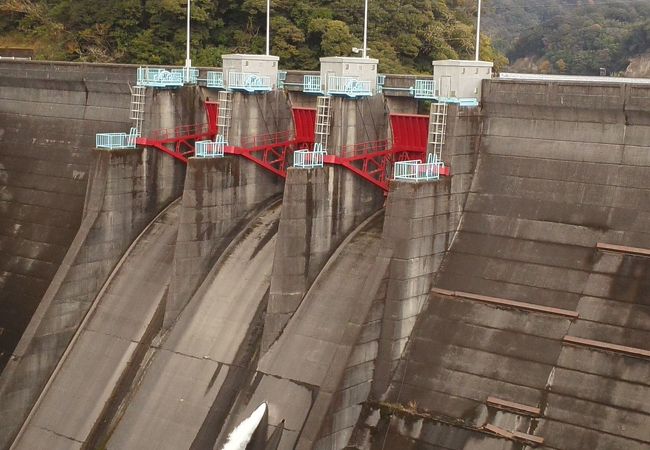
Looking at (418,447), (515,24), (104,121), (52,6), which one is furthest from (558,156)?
(515,24)

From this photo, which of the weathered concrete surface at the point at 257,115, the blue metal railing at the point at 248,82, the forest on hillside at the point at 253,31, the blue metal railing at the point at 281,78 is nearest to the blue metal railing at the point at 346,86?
the blue metal railing at the point at 248,82

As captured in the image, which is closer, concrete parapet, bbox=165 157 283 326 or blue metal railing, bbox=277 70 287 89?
concrete parapet, bbox=165 157 283 326

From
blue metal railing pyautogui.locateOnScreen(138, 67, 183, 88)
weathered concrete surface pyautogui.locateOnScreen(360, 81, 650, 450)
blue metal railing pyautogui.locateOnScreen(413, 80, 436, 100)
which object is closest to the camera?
A: weathered concrete surface pyautogui.locateOnScreen(360, 81, 650, 450)

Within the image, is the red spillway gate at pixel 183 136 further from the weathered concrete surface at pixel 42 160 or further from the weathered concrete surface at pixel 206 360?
the weathered concrete surface at pixel 206 360

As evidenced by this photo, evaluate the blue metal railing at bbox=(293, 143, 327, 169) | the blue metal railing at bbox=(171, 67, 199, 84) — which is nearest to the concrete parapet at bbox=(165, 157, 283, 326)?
the blue metal railing at bbox=(293, 143, 327, 169)

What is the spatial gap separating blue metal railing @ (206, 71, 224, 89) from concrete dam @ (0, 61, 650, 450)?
8.4 inches

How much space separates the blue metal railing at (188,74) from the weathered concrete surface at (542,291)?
13.3 m

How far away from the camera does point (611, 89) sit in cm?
2622

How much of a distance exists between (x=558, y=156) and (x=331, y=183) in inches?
282

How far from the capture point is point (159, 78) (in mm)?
35906

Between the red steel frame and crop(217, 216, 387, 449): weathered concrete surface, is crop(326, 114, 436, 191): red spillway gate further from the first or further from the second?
crop(217, 216, 387, 449): weathered concrete surface

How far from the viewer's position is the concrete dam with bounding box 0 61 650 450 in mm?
24812

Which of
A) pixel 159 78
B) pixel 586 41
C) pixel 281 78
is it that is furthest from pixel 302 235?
pixel 586 41

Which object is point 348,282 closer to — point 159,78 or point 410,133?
point 410,133
